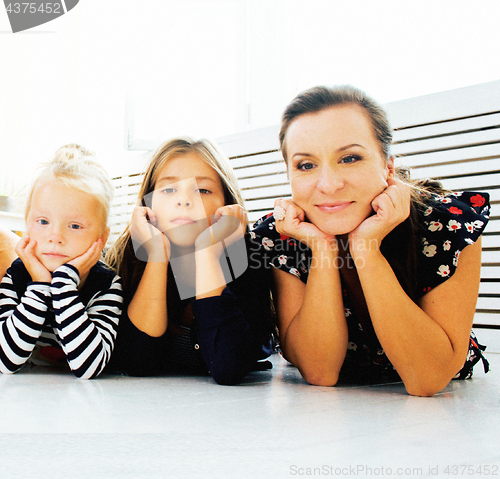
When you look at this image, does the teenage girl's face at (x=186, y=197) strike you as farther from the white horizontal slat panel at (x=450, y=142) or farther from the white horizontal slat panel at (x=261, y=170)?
the white horizontal slat panel at (x=261, y=170)

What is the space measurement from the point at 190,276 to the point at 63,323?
0.29 meters

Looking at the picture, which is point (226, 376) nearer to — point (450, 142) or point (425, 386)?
point (425, 386)

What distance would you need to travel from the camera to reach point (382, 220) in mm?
790

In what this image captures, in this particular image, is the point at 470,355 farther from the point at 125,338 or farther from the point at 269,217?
the point at 125,338

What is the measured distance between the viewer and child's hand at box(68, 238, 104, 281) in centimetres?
91

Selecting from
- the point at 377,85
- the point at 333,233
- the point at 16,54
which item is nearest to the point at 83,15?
the point at 16,54

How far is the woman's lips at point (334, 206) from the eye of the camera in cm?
83

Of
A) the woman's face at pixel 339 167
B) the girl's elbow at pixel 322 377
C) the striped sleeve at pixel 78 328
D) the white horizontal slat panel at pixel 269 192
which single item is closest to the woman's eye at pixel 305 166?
the woman's face at pixel 339 167

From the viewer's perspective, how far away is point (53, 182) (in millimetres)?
945

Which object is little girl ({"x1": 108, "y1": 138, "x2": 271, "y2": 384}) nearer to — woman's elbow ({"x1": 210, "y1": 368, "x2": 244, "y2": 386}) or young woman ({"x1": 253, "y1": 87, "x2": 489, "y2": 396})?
woman's elbow ({"x1": 210, "y1": 368, "x2": 244, "y2": 386})

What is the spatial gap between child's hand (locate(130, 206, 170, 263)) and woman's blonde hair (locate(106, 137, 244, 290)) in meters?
0.06

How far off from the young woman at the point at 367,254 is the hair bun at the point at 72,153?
1.66ft

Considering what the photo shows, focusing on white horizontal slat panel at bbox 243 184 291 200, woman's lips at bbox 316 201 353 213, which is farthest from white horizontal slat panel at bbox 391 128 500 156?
woman's lips at bbox 316 201 353 213

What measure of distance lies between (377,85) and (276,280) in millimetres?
1391
